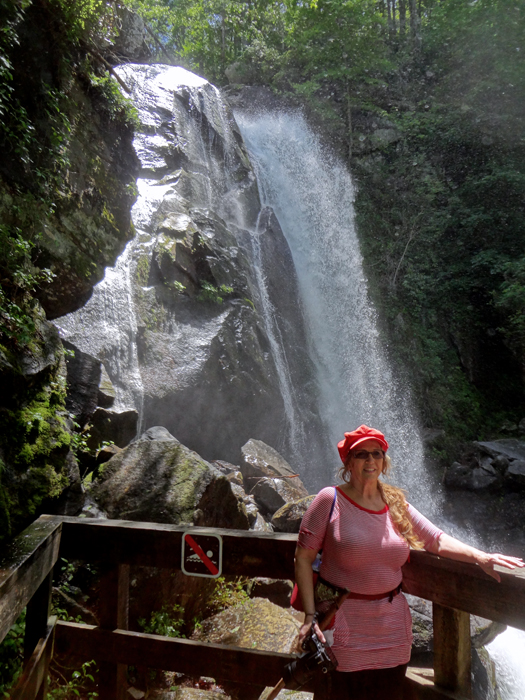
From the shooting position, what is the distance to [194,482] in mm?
4168

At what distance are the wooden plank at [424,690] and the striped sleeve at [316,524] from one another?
66cm

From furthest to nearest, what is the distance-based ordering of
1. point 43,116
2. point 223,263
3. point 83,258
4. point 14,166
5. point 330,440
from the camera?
point 330,440, point 223,263, point 83,258, point 43,116, point 14,166

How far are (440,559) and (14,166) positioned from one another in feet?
16.4

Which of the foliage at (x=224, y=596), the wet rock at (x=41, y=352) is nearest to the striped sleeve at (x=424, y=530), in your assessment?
the foliage at (x=224, y=596)

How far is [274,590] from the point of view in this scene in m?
4.83

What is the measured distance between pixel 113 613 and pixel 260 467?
6.47 m

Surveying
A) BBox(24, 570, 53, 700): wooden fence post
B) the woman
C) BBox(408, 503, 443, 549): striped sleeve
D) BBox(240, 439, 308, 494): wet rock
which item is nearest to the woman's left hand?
the woman

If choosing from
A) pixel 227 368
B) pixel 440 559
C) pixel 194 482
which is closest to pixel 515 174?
pixel 227 368

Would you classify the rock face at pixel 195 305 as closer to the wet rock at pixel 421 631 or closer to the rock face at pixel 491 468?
the rock face at pixel 491 468

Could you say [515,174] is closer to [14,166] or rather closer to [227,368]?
[227,368]

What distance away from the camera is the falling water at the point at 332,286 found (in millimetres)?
13984

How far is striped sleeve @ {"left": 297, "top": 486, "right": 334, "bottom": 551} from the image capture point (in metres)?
1.81

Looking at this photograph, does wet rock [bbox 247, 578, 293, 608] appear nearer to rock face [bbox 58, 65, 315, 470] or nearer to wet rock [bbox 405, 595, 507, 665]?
wet rock [bbox 405, 595, 507, 665]

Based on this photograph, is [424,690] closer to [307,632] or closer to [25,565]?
[307,632]
